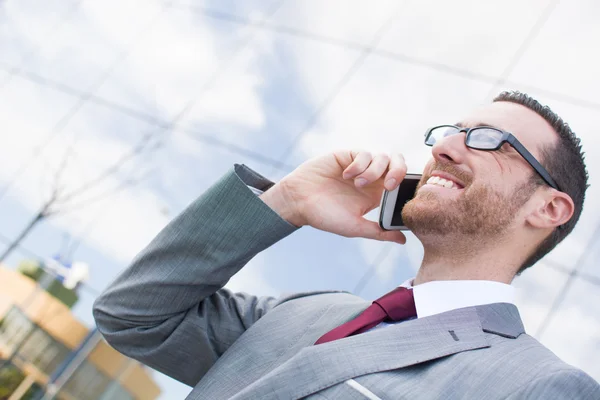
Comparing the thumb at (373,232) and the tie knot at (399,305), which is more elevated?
the thumb at (373,232)

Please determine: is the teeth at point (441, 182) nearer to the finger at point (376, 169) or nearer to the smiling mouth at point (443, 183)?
the smiling mouth at point (443, 183)

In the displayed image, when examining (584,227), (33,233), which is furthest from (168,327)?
(33,233)

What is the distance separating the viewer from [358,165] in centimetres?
137

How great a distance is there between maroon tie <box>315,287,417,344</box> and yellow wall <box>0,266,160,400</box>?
1.90 m

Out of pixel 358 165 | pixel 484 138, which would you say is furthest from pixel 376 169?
pixel 484 138

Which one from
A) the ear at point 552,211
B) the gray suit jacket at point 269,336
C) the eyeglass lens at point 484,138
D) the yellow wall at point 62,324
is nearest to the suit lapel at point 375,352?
the gray suit jacket at point 269,336

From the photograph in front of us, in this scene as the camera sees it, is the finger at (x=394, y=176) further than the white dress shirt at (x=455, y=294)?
Yes

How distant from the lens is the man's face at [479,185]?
50.3 inches

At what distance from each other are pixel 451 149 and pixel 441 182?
84 millimetres

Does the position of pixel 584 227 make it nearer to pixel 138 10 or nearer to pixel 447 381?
pixel 447 381

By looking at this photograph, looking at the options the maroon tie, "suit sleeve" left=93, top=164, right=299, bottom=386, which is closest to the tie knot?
the maroon tie

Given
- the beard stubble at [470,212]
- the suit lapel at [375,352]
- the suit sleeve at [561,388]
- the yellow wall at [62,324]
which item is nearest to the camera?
the suit sleeve at [561,388]

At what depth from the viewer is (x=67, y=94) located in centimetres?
376

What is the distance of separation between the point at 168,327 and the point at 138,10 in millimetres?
3010
